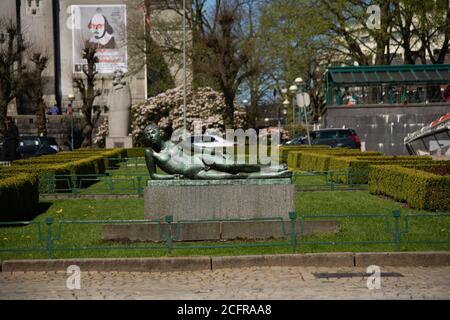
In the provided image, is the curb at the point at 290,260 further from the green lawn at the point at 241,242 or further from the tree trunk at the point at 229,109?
the tree trunk at the point at 229,109

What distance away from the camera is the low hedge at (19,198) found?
51.2ft

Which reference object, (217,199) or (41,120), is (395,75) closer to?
(41,120)

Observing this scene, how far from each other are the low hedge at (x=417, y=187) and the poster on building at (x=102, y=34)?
51.3 m

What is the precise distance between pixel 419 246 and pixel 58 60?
2542 inches

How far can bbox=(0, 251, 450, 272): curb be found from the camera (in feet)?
36.0

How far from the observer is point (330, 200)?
18.7 metres

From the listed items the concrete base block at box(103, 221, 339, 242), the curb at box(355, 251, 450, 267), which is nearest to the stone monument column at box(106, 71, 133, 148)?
the concrete base block at box(103, 221, 339, 242)

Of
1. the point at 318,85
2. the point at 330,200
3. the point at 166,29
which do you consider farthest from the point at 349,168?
the point at 318,85

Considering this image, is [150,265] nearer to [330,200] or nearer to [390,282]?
[390,282]

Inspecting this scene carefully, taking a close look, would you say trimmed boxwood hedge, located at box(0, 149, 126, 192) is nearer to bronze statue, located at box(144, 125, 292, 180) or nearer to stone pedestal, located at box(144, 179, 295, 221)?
bronze statue, located at box(144, 125, 292, 180)

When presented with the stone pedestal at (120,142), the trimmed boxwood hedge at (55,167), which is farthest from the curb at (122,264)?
the stone pedestal at (120,142)

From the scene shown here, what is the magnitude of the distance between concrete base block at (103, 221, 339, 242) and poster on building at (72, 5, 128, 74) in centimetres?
5648

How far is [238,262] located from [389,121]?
37251 millimetres

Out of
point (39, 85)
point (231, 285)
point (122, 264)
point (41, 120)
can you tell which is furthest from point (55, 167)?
point (39, 85)
